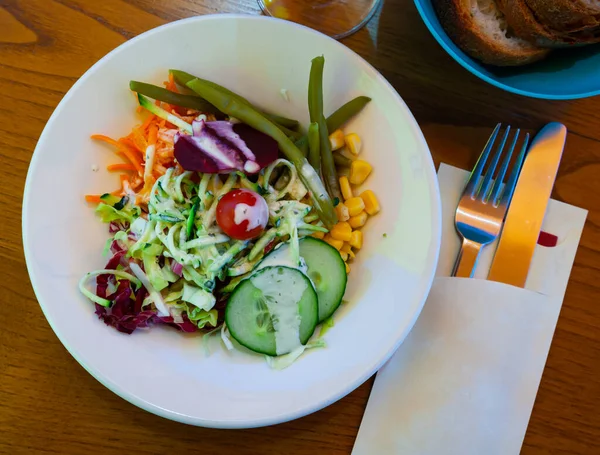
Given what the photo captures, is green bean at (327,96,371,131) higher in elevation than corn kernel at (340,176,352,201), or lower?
higher

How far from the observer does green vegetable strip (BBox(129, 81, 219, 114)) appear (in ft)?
4.28

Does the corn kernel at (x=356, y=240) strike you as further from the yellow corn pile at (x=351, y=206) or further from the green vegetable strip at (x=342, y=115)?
the green vegetable strip at (x=342, y=115)

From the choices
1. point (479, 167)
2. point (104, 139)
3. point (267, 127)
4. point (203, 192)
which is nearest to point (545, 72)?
point (479, 167)

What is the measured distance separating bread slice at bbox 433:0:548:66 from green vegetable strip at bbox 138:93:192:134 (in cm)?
73

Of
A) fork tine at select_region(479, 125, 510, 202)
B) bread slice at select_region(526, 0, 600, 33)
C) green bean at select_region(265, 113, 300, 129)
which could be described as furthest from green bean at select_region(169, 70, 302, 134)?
bread slice at select_region(526, 0, 600, 33)

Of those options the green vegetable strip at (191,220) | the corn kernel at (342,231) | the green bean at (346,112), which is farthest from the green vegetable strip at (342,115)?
the green vegetable strip at (191,220)

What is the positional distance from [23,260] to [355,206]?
38.9 inches

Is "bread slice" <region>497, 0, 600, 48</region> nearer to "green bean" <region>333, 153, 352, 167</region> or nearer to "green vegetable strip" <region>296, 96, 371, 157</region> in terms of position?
"green vegetable strip" <region>296, 96, 371, 157</region>

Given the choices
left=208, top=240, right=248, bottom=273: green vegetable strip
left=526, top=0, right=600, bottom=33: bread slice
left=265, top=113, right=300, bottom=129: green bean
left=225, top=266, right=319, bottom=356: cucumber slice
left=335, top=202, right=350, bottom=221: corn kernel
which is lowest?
left=225, top=266, right=319, bottom=356: cucumber slice

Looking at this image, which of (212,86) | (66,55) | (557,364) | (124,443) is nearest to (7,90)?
(66,55)

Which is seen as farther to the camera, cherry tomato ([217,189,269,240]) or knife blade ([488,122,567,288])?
knife blade ([488,122,567,288])

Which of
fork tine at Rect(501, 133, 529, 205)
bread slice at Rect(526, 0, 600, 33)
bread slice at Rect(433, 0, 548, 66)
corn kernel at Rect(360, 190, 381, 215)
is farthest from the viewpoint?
fork tine at Rect(501, 133, 529, 205)

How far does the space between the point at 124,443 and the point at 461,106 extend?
1.41m

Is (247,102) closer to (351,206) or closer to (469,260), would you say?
(351,206)
